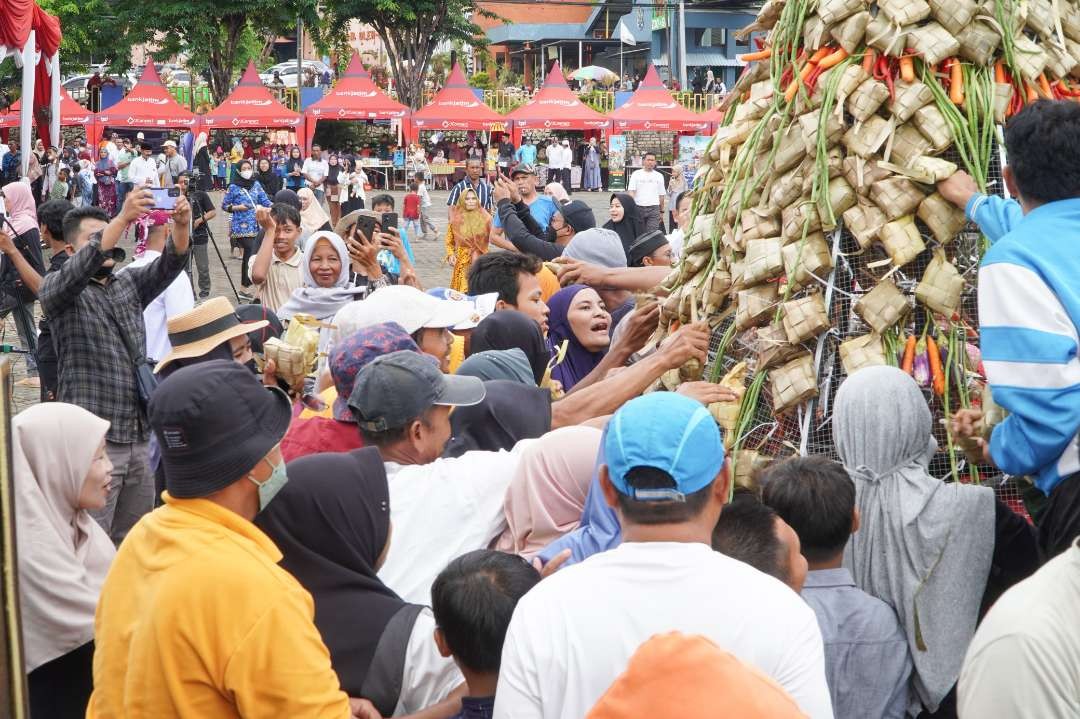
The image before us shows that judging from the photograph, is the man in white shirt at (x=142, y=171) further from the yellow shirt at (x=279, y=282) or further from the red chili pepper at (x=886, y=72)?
the red chili pepper at (x=886, y=72)

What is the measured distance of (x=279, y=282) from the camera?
27.6ft

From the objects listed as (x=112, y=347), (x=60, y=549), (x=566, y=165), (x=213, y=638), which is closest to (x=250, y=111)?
(x=566, y=165)

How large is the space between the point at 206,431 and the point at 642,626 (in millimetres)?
922

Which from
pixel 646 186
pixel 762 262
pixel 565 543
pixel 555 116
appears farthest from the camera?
pixel 555 116

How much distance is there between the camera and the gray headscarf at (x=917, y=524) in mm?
2984

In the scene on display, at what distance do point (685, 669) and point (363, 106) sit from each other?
1264 inches

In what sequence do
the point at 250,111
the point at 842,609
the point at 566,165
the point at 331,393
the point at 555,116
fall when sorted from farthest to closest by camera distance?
the point at 566,165, the point at 555,116, the point at 250,111, the point at 331,393, the point at 842,609

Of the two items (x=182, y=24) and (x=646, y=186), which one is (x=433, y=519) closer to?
(x=646, y=186)

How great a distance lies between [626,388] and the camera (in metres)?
4.10

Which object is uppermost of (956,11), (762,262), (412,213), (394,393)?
(956,11)

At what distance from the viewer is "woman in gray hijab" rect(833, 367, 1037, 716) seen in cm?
298

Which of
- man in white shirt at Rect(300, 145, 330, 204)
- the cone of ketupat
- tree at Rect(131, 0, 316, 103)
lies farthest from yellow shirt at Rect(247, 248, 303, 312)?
tree at Rect(131, 0, 316, 103)

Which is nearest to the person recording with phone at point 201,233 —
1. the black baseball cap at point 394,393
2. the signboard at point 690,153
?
the signboard at point 690,153

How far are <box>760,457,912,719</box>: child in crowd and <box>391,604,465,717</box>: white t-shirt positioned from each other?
34.1 inches
